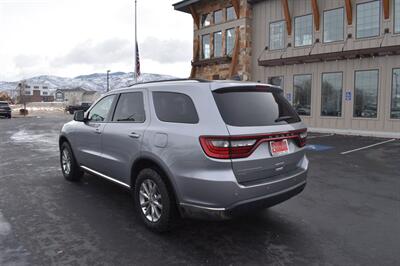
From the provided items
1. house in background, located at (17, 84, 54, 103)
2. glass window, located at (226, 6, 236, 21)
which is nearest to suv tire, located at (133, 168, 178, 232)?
glass window, located at (226, 6, 236, 21)

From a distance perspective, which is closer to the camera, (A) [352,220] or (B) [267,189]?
(B) [267,189]

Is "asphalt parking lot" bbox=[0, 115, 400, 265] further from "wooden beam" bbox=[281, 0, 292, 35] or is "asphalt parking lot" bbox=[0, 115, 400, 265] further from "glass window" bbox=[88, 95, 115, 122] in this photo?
"wooden beam" bbox=[281, 0, 292, 35]

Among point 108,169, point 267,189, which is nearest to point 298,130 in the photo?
point 267,189

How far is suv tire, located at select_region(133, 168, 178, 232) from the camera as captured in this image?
3979mm

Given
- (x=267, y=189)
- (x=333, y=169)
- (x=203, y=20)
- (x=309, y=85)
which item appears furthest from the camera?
(x=203, y=20)

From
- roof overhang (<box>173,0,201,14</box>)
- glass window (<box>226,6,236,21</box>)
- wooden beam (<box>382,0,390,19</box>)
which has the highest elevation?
roof overhang (<box>173,0,201,14</box>)

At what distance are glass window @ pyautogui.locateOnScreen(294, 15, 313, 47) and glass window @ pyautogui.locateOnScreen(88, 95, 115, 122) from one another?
50.1 feet

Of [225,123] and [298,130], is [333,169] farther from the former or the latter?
[225,123]

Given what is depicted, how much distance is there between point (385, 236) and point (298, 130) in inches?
66.6

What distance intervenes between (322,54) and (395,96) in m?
4.02

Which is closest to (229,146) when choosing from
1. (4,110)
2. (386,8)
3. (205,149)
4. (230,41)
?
(205,149)

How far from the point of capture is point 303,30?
60.8 ft

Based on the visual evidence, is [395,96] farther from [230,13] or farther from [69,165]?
[69,165]

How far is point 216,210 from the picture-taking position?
3.52 m
